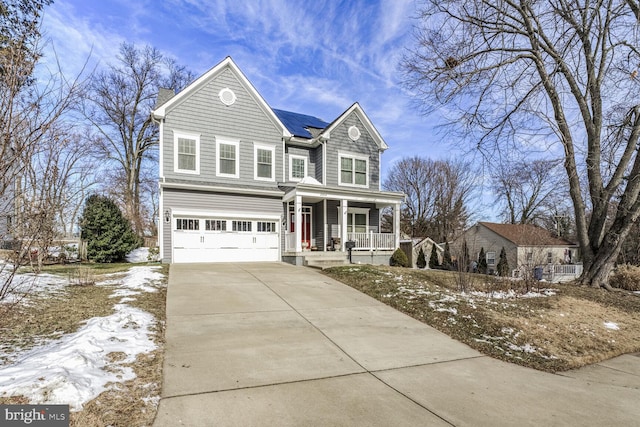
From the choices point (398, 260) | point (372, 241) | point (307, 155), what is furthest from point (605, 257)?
point (307, 155)

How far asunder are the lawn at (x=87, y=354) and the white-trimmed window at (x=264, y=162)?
28.9ft

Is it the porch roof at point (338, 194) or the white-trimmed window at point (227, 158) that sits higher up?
the white-trimmed window at point (227, 158)

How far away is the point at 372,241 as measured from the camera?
51.8 feet

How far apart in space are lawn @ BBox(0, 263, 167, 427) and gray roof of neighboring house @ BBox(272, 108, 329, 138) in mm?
11945

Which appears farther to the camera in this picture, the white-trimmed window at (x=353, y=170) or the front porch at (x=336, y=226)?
the white-trimmed window at (x=353, y=170)

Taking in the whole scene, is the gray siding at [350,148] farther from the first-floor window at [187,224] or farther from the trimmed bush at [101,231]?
the trimmed bush at [101,231]

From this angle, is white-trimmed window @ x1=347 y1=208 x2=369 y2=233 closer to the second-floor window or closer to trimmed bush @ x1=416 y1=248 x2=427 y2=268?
the second-floor window

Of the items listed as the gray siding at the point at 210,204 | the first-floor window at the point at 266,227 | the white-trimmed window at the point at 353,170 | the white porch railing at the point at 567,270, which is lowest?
the white porch railing at the point at 567,270

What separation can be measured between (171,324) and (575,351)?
6.37m

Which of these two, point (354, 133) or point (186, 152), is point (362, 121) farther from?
point (186, 152)

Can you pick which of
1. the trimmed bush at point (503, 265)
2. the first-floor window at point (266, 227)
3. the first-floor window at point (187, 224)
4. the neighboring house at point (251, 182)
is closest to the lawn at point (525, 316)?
the neighboring house at point (251, 182)

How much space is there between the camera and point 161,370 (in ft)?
12.2

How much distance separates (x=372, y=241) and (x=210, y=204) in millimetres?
7355

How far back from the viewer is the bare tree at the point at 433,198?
37156mm
